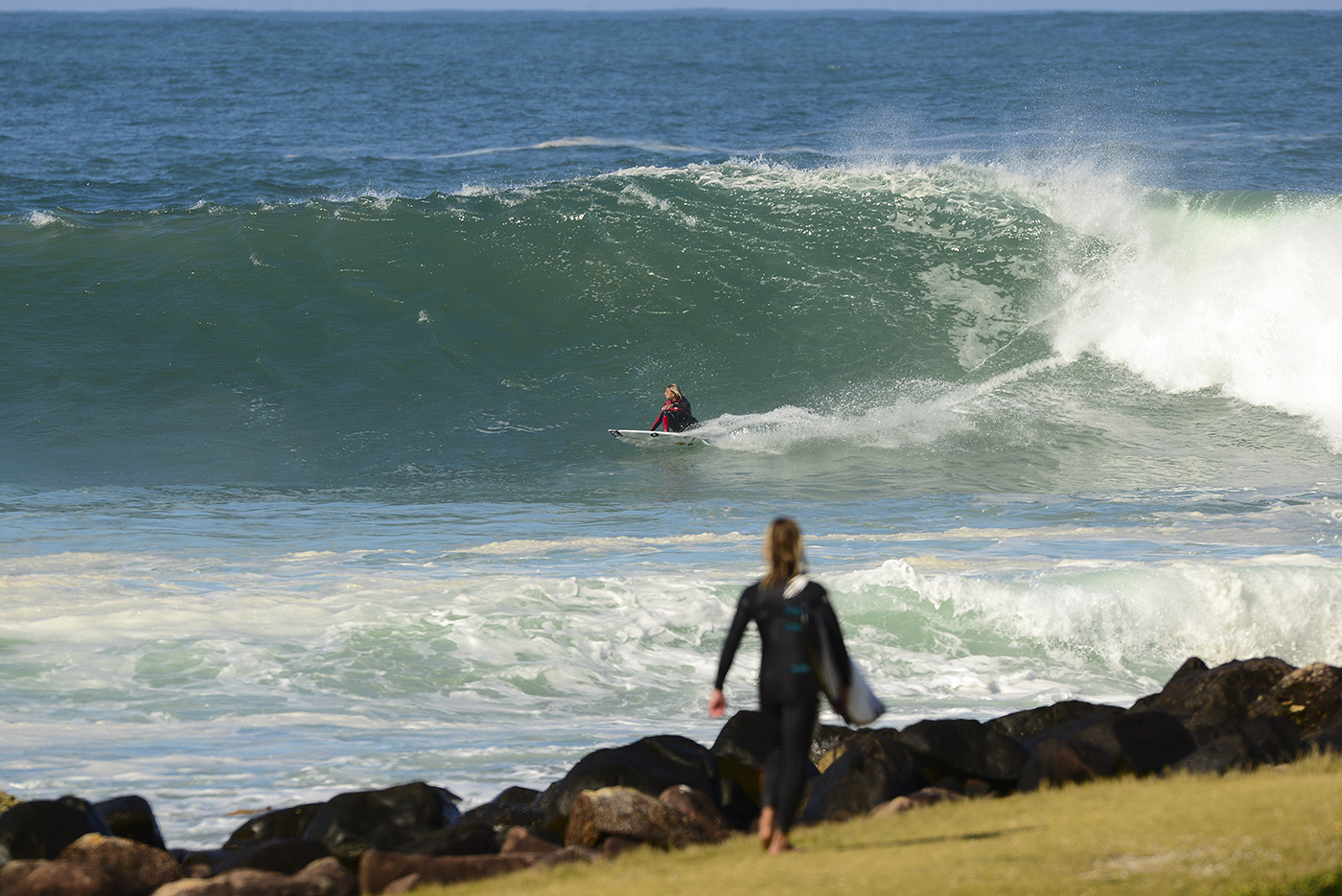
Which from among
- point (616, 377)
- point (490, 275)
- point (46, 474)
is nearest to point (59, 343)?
point (46, 474)

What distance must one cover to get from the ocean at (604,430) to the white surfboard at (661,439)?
0.29 meters

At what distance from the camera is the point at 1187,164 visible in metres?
32.6

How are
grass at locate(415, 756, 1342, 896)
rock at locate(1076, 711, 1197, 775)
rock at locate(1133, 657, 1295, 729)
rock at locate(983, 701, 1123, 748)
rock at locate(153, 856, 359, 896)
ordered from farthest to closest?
rock at locate(983, 701, 1123, 748), rock at locate(1133, 657, 1295, 729), rock at locate(1076, 711, 1197, 775), rock at locate(153, 856, 359, 896), grass at locate(415, 756, 1342, 896)

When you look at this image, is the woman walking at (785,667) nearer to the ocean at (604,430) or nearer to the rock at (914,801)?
the rock at (914,801)

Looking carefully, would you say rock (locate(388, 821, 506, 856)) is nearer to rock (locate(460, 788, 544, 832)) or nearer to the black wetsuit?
rock (locate(460, 788, 544, 832))

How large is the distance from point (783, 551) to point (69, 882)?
2.97 m

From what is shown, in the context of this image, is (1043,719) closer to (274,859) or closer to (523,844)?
(523,844)

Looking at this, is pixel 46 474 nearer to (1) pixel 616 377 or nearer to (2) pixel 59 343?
(2) pixel 59 343

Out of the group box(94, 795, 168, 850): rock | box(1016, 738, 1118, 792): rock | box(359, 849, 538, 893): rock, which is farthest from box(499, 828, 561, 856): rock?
box(1016, 738, 1118, 792): rock

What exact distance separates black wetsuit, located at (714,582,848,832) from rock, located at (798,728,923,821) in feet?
3.01

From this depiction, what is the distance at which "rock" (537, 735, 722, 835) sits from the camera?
5.91 metres

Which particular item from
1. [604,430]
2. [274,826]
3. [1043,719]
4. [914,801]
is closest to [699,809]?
[914,801]

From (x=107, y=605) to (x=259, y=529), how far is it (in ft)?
9.98

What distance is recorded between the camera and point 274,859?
528 centimetres
